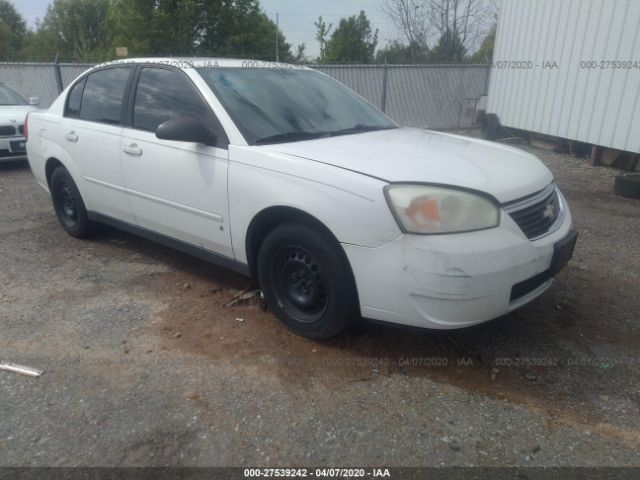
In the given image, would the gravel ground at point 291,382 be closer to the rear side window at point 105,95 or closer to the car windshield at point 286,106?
the car windshield at point 286,106

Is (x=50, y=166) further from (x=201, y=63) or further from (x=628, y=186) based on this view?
(x=628, y=186)

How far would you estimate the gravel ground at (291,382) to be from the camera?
237cm

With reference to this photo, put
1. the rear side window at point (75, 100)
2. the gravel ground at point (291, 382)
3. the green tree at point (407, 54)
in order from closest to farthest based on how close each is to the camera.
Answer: the gravel ground at point (291, 382) < the rear side window at point (75, 100) < the green tree at point (407, 54)

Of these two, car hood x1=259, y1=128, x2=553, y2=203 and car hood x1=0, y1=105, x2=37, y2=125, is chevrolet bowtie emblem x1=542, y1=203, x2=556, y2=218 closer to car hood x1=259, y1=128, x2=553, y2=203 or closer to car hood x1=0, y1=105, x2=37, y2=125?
car hood x1=259, y1=128, x2=553, y2=203

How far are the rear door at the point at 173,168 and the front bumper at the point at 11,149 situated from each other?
229 inches

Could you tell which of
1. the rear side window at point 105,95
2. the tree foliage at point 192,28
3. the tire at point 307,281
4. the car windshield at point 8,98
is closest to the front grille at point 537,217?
the tire at point 307,281

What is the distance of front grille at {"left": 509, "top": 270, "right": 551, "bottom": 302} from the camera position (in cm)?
277

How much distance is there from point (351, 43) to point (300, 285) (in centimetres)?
2739

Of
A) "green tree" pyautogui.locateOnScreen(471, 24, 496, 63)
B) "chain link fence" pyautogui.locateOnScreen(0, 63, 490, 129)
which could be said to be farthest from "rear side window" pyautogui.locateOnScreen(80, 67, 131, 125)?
"green tree" pyautogui.locateOnScreen(471, 24, 496, 63)

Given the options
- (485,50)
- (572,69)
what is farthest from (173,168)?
(485,50)

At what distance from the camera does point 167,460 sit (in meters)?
2.30

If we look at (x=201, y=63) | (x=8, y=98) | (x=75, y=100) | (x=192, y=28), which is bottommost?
(x=8, y=98)

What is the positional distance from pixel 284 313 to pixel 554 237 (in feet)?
5.46

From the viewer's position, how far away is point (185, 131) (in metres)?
3.34
